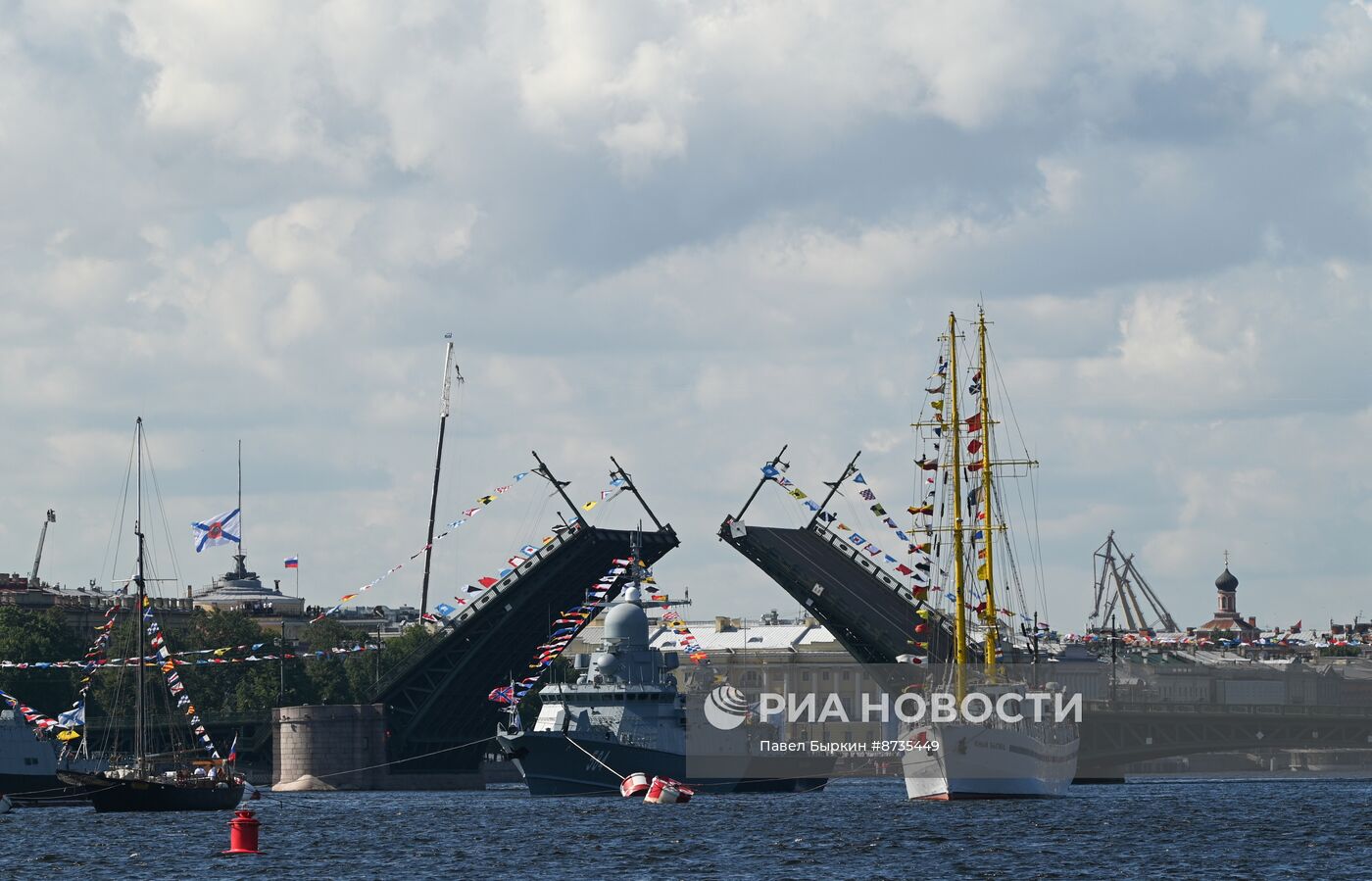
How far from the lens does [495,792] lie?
87250 mm

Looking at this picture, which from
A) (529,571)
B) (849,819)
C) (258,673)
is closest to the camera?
(849,819)

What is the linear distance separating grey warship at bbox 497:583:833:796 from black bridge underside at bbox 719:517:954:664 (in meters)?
6.87

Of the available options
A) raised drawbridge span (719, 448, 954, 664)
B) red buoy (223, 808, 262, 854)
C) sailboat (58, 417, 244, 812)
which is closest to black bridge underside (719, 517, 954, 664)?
raised drawbridge span (719, 448, 954, 664)

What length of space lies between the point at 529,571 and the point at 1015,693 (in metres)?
14.7

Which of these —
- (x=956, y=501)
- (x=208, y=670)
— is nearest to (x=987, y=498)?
(x=956, y=501)

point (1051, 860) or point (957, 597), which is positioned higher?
point (957, 597)

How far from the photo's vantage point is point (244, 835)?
52.2m

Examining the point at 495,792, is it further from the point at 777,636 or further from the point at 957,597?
the point at 777,636

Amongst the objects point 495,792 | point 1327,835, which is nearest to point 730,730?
point 495,792

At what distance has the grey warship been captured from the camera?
259 feet

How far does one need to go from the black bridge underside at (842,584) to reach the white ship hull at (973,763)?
696 cm

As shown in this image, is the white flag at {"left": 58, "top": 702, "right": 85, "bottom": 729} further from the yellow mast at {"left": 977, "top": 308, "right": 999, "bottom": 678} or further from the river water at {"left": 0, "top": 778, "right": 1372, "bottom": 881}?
the yellow mast at {"left": 977, "top": 308, "right": 999, "bottom": 678}

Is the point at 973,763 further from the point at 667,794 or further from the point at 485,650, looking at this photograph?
the point at 485,650

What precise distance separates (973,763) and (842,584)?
10788 millimetres
